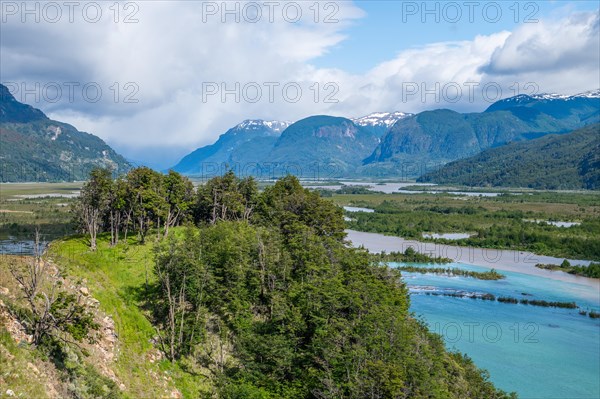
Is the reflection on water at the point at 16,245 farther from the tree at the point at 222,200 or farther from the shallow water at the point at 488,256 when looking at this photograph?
the shallow water at the point at 488,256

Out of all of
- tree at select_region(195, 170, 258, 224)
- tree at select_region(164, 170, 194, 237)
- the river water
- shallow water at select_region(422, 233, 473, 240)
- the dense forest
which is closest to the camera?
the dense forest

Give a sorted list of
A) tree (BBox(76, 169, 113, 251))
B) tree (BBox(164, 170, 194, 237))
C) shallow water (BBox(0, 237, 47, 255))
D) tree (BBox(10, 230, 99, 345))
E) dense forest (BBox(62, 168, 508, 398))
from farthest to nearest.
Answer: shallow water (BBox(0, 237, 47, 255)), tree (BBox(164, 170, 194, 237)), tree (BBox(76, 169, 113, 251)), dense forest (BBox(62, 168, 508, 398)), tree (BBox(10, 230, 99, 345))

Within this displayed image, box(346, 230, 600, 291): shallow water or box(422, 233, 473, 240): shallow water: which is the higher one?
box(422, 233, 473, 240): shallow water

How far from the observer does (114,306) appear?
30.0 metres

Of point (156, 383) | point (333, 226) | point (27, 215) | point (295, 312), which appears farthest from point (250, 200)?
point (27, 215)

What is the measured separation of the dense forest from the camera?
1107 inches

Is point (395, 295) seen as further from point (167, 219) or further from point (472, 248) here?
point (472, 248)

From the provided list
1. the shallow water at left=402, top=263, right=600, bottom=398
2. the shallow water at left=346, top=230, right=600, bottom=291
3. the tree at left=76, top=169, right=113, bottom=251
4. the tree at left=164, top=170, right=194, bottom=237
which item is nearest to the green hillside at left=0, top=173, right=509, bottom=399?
the tree at left=76, top=169, right=113, bottom=251

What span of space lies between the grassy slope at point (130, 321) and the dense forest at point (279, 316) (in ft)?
3.26

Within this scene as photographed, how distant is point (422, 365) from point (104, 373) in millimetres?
17857

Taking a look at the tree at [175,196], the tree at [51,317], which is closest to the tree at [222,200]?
the tree at [175,196]

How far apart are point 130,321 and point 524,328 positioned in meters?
44.9

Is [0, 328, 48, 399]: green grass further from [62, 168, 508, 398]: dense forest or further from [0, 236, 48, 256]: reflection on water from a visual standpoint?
[0, 236, 48, 256]: reflection on water

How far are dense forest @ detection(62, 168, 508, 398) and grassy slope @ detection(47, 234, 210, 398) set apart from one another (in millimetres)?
992
